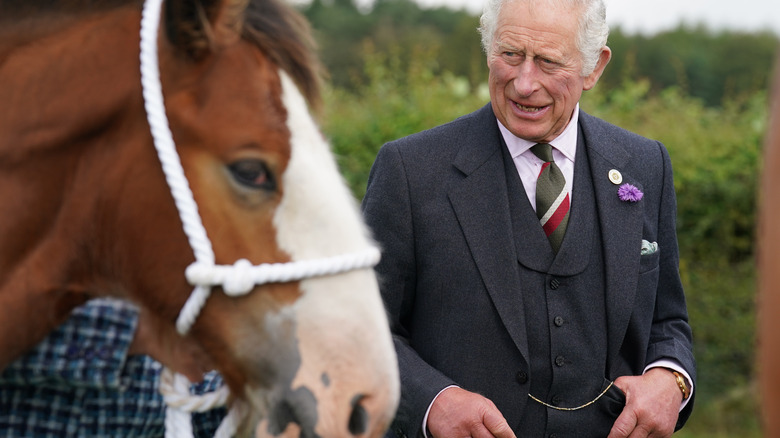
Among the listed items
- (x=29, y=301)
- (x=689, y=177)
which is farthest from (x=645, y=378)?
(x=689, y=177)

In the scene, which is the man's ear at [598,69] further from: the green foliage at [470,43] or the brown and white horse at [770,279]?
the green foliage at [470,43]

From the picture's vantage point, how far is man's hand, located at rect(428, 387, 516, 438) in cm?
229

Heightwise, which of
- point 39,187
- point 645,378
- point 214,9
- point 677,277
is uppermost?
point 214,9

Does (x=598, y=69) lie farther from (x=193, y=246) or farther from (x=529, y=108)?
(x=193, y=246)

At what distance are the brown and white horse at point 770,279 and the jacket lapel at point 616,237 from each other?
4.01ft

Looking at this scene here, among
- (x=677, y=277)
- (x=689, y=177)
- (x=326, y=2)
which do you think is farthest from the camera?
(x=326, y=2)

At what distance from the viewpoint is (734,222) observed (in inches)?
A: 250

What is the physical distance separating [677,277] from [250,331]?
166 cm

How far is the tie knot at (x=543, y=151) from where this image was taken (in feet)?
8.60

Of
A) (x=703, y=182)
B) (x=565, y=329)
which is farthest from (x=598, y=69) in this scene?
(x=703, y=182)

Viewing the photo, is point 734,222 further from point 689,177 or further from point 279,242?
point 279,242

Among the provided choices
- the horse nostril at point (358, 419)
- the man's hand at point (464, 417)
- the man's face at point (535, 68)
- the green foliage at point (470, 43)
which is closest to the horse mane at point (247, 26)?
the horse nostril at point (358, 419)

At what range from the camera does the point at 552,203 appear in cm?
256

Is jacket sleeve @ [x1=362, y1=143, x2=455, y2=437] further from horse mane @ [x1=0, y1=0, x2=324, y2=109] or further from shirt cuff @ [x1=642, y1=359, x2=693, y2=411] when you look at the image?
horse mane @ [x1=0, y1=0, x2=324, y2=109]
